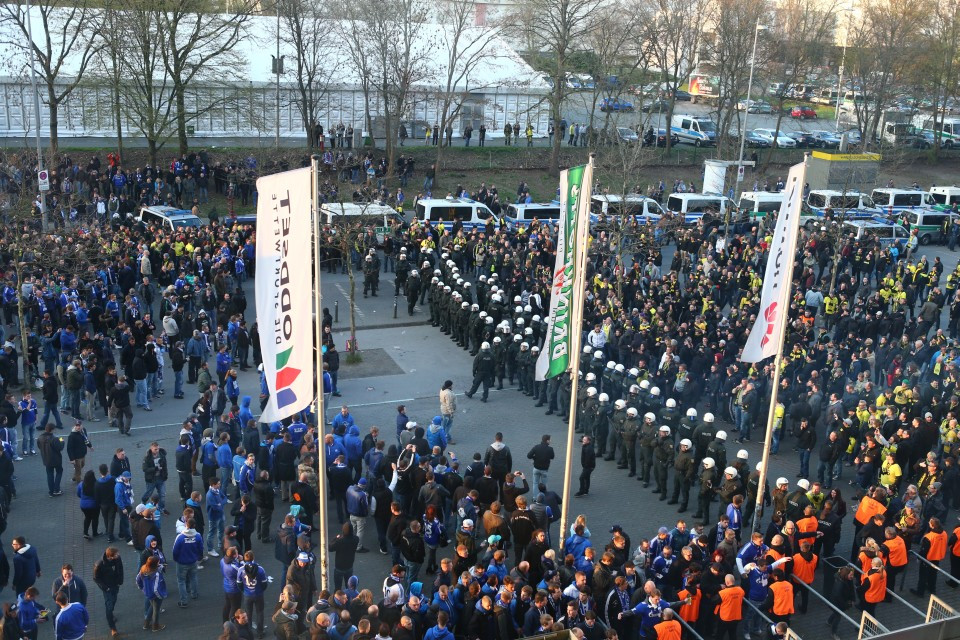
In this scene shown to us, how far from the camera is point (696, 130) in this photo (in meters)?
54.0

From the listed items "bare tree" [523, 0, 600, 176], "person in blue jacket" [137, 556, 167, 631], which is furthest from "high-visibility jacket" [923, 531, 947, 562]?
"bare tree" [523, 0, 600, 176]

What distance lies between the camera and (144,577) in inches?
482

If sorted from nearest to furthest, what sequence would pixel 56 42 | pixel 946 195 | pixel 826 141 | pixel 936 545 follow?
pixel 936 545
pixel 56 42
pixel 946 195
pixel 826 141

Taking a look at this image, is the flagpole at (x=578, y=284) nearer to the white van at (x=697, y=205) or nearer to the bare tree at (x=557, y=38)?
the white van at (x=697, y=205)

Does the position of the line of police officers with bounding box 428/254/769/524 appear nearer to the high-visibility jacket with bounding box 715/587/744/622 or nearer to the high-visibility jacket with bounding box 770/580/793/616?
the high-visibility jacket with bounding box 770/580/793/616

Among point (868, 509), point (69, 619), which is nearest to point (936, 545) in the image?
point (868, 509)

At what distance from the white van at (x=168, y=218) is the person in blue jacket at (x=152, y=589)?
18.3m

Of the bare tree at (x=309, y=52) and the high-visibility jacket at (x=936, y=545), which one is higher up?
the bare tree at (x=309, y=52)

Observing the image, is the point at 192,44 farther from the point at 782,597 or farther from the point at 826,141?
the point at 826,141

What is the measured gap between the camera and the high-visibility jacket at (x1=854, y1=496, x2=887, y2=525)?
48.3ft

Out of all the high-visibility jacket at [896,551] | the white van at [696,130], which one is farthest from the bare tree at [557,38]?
the high-visibility jacket at [896,551]

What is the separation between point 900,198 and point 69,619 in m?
38.9

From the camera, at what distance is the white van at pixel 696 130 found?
174 feet

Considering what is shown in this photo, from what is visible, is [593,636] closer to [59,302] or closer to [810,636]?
[810,636]
